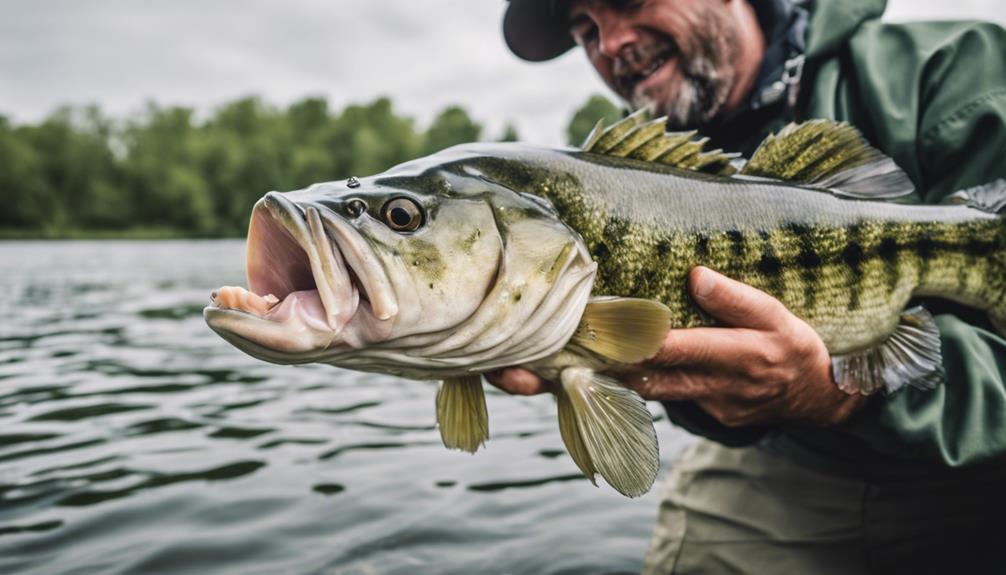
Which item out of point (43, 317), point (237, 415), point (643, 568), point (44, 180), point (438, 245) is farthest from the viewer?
point (44, 180)

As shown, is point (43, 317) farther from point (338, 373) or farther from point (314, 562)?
point (314, 562)

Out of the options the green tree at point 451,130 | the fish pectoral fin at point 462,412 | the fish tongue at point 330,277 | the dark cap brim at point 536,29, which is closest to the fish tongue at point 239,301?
the fish tongue at point 330,277

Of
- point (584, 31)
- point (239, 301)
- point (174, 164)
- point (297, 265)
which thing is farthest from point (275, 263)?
point (174, 164)

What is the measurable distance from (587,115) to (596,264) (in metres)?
41.3

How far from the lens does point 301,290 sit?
1.77 metres

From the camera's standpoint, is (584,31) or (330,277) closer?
(330,277)

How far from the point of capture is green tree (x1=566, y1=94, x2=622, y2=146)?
1578 inches

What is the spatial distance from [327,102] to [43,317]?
55.8 metres

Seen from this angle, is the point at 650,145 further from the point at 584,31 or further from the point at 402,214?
the point at 584,31

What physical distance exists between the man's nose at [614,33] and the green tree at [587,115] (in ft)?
109

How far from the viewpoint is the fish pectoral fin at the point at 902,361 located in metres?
2.29

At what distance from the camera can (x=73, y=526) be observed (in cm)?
375

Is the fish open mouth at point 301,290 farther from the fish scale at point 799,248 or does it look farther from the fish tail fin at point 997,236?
the fish tail fin at point 997,236

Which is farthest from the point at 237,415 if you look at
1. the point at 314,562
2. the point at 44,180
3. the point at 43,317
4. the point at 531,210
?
the point at 44,180
